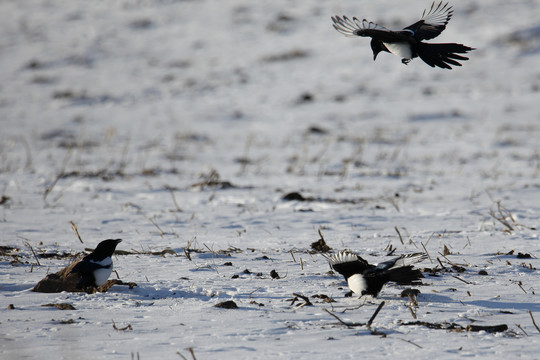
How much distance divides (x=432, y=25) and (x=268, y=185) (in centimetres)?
401

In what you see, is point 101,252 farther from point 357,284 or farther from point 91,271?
point 357,284

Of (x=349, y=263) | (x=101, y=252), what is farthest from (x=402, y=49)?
(x=101, y=252)

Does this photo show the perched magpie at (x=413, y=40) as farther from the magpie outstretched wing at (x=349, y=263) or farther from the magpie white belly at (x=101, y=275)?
the magpie white belly at (x=101, y=275)

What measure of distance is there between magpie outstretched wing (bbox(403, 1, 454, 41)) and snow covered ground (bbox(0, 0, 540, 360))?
53.2 inches

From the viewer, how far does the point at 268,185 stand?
717cm

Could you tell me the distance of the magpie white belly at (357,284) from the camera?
268cm

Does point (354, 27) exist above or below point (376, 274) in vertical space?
above

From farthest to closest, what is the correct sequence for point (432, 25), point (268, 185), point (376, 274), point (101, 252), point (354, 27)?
1. point (268, 185)
2. point (432, 25)
3. point (354, 27)
4. point (101, 252)
5. point (376, 274)

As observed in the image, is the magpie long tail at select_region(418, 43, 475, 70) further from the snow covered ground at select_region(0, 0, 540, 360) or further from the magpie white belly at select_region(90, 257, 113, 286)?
the magpie white belly at select_region(90, 257, 113, 286)

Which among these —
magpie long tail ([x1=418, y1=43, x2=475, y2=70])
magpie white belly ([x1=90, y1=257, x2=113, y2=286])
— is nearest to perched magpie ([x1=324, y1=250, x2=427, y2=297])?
magpie long tail ([x1=418, y1=43, x2=475, y2=70])

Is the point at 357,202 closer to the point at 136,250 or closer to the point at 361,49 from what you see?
the point at 136,250

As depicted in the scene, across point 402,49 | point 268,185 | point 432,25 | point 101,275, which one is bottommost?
point 268,185

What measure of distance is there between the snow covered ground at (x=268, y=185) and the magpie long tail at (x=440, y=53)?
120 centimetres

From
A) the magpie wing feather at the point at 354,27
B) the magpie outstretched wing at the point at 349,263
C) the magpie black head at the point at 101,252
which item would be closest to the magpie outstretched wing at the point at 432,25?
the magpie wing feather at the point at 354,27
